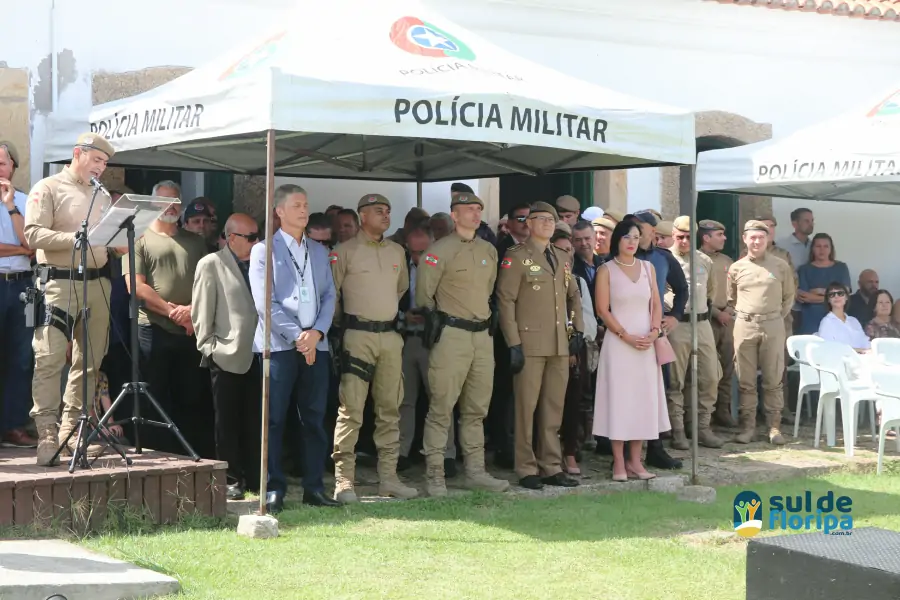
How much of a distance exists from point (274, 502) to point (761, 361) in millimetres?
5539

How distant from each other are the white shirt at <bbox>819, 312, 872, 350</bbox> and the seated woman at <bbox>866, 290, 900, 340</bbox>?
558mm

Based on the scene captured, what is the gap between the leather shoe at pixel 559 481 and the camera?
8.81 meters

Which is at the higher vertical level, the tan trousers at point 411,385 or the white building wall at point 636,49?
the white building wall at point 636,49

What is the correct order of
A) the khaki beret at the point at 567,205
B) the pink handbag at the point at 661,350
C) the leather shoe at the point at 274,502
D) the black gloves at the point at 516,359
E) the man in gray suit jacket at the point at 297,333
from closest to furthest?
the leather shoe at the point at 274,502 < the man in gray suit jacket at the point at 297,333 < the black gloves at the point at 516,359 < the pink handbag at the point at 661,350 < the khaki beret at the point at 567,205

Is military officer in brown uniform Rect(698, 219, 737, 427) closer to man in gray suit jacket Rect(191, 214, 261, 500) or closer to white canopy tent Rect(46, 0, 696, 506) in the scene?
white canopy tent Rect(46, 0, 696, 506)

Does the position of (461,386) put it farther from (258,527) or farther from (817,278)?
(817,278)

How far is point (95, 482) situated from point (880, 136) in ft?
22.0

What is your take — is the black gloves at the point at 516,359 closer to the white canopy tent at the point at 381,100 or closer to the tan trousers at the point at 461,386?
the tan trousers at the point at 461,386

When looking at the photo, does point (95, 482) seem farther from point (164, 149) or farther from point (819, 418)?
point (819, 418)

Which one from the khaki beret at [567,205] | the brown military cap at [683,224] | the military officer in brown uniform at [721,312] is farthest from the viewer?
the military officer in brown uniform at [721,312]

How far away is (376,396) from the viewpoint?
821 centimetres

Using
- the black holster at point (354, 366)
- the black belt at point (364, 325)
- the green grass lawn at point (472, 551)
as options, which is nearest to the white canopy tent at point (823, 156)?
the green grass lawn at point (472, 551)

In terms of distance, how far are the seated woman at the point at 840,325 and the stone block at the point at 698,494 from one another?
13.8ft

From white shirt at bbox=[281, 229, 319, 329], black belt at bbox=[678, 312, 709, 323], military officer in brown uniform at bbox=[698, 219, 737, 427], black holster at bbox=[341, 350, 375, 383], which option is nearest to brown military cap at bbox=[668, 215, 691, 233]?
black belt at bbox=[678, 312, 709, 323]
